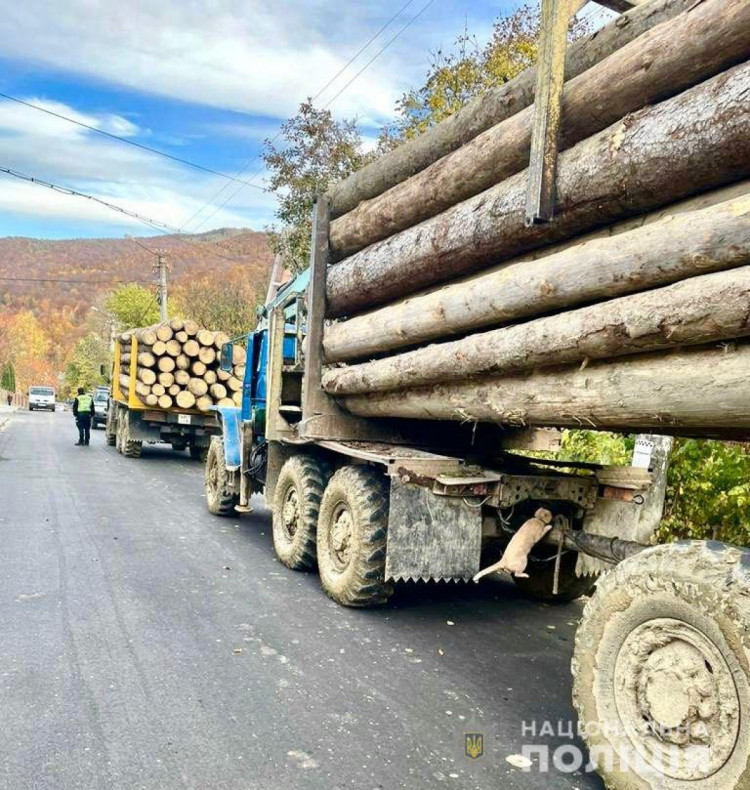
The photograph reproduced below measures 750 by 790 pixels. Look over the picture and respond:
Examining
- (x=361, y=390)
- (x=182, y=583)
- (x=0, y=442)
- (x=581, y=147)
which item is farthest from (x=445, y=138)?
(x=0, y=442)

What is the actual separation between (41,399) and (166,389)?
43118mm

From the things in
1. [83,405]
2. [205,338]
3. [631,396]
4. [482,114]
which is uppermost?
[482,114]

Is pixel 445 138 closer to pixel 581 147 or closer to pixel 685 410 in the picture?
pixel 581 147

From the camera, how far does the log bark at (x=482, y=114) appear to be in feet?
12.5

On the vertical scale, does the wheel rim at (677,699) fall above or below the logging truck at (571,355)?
below

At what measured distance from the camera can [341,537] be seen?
588 cm

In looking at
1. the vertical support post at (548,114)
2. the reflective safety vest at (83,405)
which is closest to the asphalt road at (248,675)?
the vertical support post at (548,114)

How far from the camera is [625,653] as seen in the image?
3141 millimetres

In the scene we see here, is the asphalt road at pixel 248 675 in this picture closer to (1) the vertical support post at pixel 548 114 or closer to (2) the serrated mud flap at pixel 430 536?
(2) the serrated mud flap at pixel 430 536

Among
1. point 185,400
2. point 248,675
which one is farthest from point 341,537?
point 185,400

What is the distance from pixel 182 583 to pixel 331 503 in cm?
144

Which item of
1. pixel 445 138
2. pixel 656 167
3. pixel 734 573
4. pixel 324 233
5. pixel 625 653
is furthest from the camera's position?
pixel 324 233

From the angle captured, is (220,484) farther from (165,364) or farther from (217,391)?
(165,364)

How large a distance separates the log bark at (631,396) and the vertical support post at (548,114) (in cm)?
95
